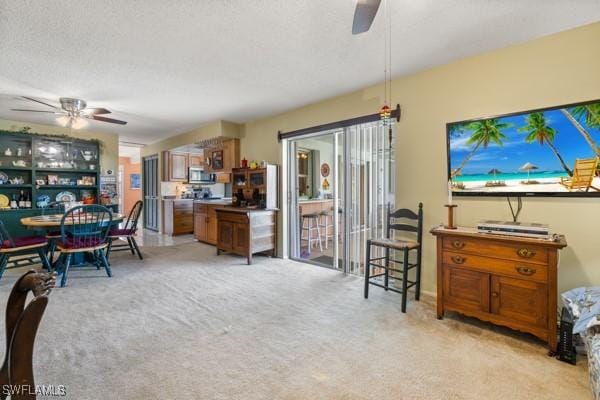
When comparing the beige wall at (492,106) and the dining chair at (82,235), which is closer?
the beige wall at (492,106)

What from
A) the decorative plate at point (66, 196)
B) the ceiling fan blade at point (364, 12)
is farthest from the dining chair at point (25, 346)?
the decorative plate at point (66, 196)

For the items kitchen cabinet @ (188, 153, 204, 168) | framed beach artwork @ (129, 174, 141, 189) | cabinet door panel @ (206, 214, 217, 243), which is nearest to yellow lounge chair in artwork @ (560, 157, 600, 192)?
cabinet door panel @ (206, 214, 217, 243)

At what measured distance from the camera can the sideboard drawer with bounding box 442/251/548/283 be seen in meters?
2.01

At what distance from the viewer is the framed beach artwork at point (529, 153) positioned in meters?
2.13

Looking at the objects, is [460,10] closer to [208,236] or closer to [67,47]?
[67,47]

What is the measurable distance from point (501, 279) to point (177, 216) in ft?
21.2

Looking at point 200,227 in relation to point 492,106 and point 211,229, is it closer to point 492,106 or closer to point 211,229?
point 211,229

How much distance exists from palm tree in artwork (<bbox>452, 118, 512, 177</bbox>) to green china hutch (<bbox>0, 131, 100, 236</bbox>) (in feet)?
19.0

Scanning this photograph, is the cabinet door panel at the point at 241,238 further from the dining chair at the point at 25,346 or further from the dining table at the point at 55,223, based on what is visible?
the dining chair at the point at 25,346

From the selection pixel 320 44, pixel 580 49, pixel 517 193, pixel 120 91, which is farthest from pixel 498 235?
pixel 120 91

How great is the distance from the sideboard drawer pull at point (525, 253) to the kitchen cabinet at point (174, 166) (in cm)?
694

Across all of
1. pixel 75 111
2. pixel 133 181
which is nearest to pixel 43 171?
pixel 75 111

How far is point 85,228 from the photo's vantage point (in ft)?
11.9

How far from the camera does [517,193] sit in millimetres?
2443
